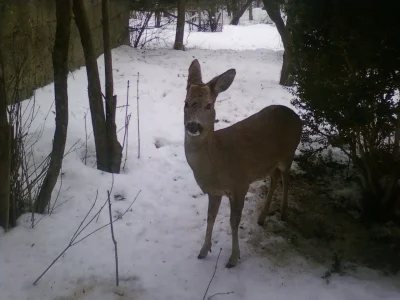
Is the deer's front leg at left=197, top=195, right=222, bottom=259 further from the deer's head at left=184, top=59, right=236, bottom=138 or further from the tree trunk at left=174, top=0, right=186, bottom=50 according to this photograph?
the tree trunk at left=174, top=0, right=186, bottom=50

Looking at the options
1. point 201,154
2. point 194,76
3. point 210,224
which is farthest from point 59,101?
point 210,224

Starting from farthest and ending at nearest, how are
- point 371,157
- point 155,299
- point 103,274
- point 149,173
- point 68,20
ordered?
1. point 149,173
2. point 371,157
3. point 68,20
4. point 103,274
5. point 155,299

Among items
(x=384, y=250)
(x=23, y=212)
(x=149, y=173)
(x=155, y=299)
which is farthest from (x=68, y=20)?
(x=384, y=250)

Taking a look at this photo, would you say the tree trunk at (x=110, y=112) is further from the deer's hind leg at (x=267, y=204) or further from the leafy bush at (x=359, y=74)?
the leafy bush at (x=359, y=74)

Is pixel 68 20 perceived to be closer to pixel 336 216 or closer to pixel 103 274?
pixel 103 274

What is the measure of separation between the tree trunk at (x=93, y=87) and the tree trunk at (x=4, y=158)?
1278 mm

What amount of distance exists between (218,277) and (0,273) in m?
1.80

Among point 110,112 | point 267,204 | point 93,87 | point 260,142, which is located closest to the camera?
point 260,142

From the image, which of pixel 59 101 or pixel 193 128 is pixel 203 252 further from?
pixel 59 101

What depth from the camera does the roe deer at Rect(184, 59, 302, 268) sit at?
12.0 ft

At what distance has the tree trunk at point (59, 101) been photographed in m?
4.21

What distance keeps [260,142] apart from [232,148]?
43 centimetres

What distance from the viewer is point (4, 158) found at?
3822 mm

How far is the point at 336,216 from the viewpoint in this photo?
5180 millimetres
